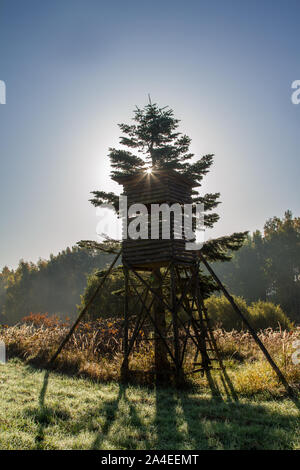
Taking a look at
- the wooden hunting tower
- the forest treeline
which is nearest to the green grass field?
the wooden hunting tower

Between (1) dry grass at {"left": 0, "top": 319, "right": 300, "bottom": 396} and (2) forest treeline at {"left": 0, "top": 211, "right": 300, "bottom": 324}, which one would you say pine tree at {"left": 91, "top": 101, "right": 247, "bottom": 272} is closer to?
(1) dry grass at {"left": 0, "top": 319, "right": 300, "bottom": 396}

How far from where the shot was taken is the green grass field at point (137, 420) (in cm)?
527

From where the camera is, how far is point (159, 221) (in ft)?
39.8

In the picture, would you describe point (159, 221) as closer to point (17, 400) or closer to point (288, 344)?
point (288, 344)

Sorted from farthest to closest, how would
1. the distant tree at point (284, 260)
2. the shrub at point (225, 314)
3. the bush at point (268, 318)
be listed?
the distant tree at point (284, 260), the shrub at point (225, 314), the bush at point (268, 318)

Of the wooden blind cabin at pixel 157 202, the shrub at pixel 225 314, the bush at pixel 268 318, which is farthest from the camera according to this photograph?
the shrub at pixel 225 314

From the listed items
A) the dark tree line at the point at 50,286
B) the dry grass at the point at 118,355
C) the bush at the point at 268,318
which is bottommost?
the dark tree line at the point at 50,286

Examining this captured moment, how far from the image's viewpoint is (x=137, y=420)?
650cm

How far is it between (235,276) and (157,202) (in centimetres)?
4935

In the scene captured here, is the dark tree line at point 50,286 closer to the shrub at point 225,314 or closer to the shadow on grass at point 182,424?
the shrub at point 225,314

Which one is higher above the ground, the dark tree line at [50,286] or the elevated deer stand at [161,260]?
the elevated deer stand at [161,260]

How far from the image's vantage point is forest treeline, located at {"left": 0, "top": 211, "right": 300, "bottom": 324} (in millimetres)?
49562

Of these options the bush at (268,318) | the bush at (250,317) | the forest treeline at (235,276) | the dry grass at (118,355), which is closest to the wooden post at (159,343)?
the dry grass at (118,355)

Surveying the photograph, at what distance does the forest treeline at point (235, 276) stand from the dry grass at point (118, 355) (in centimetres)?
2388
